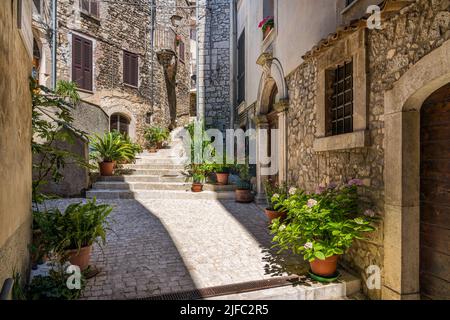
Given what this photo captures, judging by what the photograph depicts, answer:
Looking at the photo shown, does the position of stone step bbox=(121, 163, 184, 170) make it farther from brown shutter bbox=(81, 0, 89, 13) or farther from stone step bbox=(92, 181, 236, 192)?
brown shutter bbox=(81, 0, 89, 13)

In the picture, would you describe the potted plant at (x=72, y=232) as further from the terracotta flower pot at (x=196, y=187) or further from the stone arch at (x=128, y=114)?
the stone arch at (x=128, y=114)

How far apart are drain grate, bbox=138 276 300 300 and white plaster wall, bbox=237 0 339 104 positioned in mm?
3528

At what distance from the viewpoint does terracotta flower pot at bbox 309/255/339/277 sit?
3.01 m

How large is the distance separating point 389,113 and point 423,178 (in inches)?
29.0

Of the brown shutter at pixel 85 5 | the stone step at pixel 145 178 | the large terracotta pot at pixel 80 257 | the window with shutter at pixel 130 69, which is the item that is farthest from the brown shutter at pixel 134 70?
the large terracotta pot at pixel 80 257

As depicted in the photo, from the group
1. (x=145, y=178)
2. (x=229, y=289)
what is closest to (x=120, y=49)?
(x=145, y=178)

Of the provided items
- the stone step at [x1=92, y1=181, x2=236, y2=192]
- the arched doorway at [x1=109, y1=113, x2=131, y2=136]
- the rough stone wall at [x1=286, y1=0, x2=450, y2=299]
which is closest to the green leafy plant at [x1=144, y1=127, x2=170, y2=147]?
the arched doorway at [x1=109, y1=113, x2=131, y2=136]

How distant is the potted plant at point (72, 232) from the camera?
286 centimetres

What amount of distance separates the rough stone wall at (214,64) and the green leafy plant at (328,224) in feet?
28.0

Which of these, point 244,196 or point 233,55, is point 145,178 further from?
point 233,55

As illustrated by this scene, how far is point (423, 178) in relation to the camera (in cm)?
269

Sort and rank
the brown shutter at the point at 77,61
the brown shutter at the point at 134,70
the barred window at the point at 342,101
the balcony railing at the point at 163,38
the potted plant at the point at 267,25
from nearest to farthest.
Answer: the barred window at the point at 342,101, the potted plant at the point at 267,25, the brown shutter at the point at 77,61, the brown shutter at the point at 134,70, the balcony railing at the point at 163,38
